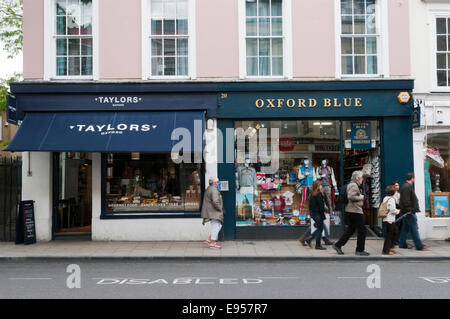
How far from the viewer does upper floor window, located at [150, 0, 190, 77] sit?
13.1 meters

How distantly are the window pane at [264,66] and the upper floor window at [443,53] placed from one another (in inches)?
199

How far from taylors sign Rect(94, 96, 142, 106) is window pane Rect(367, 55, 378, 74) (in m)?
6.87

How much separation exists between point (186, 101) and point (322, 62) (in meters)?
4.13

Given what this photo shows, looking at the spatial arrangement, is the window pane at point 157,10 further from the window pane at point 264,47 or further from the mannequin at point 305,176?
the mannequin at point 305,176

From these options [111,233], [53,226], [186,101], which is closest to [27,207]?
[53,226]

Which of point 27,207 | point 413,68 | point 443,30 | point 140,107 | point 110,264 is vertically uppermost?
point 443,30

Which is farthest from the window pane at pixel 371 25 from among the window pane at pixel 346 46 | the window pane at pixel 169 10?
the window pane at pixel 169 10

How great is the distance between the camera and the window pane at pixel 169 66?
1314cm

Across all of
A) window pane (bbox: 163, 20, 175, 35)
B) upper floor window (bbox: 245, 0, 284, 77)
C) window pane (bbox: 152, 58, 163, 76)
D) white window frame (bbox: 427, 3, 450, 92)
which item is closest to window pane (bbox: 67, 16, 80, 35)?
window pane (bbox: 152, 58, 163, 76)

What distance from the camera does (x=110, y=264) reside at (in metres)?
9.97

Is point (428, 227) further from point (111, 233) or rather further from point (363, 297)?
point (111, 233)

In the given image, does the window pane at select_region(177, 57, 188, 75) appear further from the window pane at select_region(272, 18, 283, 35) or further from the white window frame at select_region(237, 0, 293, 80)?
the window pane at select_region(272, 18, 283, 35)

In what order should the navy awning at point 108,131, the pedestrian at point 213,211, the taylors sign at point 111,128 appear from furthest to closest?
1. the taylors sign at point 111,128
2. the navy awning at point 108,131
3. the pedestrian at point 213,211

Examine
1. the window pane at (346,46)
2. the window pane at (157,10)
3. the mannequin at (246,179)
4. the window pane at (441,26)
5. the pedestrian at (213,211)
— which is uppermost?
the window pane at (157,10)
